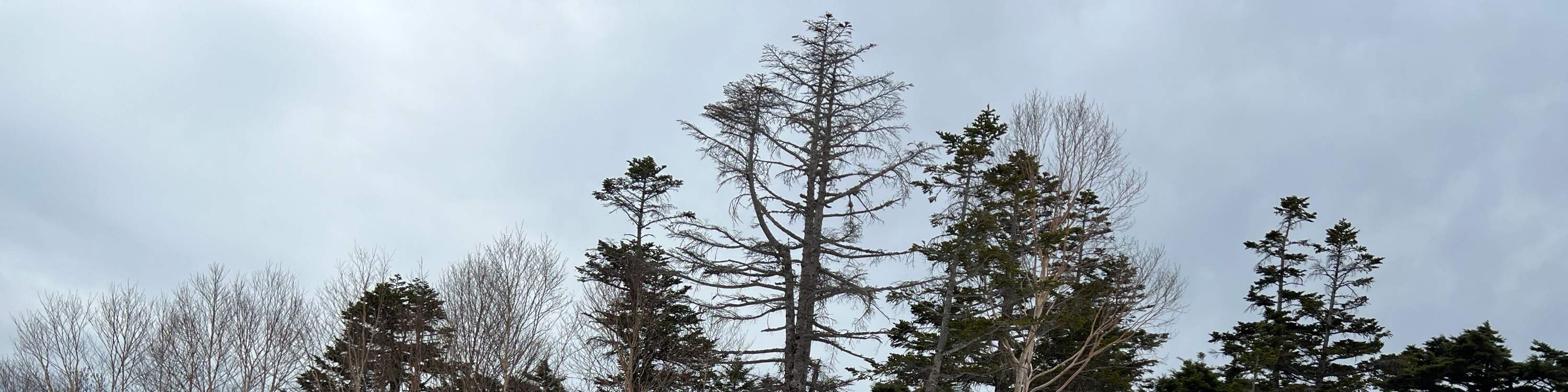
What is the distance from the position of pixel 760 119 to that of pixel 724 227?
278 centimetres

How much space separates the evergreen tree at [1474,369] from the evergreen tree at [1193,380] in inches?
190

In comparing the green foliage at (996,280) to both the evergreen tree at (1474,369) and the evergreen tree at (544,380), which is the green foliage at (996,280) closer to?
the evergreen tree at (544,380)

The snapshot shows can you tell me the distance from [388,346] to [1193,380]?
24.2 m

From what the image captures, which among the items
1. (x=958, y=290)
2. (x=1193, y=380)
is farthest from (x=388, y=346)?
(x=1193, y=380)

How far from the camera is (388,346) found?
2717 centimetres

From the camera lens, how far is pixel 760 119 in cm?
2380

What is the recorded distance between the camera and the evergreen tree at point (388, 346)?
2428 cm

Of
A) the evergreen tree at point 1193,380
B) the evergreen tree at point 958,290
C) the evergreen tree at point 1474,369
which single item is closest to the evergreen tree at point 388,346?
the evergreen tree at point 958,290

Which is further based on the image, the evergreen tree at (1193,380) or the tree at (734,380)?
the evergreen tree at (1193,380)

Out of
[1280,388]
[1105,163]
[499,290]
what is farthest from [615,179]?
[1280,388]

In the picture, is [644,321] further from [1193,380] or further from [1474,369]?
[1474,369]

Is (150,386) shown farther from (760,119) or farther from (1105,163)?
(1105,163)

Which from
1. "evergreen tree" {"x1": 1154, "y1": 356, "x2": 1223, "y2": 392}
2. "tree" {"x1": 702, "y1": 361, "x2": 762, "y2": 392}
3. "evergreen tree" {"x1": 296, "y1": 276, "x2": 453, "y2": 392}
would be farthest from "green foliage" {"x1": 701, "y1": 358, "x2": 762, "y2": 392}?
"evergreen tree" {"x1": 1154, "y1": 356, "x2": 1223, "y2": 392}

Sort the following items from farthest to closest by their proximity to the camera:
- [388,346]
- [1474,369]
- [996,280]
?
[1474,369] < [388,346] < [996,280]
